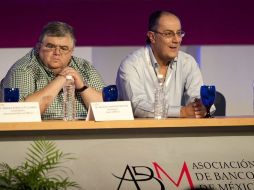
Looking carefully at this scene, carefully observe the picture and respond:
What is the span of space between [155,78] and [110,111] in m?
1.29

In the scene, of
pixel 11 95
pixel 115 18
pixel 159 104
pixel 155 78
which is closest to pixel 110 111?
pixel 159 104

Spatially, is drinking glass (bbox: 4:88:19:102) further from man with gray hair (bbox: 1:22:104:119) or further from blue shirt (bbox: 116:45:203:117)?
blue shirt (bbox: 116:45:203:117)

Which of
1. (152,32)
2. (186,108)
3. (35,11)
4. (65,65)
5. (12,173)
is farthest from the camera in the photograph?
(35,11)

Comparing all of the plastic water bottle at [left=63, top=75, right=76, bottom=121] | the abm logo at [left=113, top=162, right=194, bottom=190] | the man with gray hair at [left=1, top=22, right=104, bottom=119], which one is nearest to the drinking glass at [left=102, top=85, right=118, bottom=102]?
the plastic water bottle at [left=63, top=75, right=76, bottom=121]

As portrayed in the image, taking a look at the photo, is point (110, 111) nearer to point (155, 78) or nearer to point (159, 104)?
point (159, 104)

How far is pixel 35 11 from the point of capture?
5.05m

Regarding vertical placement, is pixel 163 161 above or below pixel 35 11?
below

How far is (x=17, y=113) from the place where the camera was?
8.37 ft

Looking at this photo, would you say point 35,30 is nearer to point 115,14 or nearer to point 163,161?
point 115,14

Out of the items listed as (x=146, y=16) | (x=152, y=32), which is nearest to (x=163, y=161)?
(x=152, y=32)

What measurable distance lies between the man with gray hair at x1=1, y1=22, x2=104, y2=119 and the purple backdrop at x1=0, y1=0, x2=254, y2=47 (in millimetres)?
1537

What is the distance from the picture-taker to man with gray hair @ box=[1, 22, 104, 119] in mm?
3334

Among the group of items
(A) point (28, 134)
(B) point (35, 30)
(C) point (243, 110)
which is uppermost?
(B) point (35, 30)

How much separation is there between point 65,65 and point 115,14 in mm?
1675
